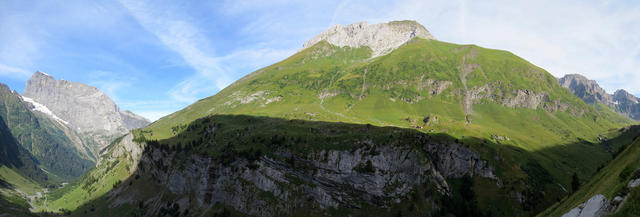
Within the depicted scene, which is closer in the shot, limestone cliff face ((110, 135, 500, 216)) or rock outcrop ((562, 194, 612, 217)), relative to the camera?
rock outcrop ((562, 194, 612, 217))

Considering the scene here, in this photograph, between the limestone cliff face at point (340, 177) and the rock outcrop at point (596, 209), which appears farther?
the limestone cliff face at point (340, 177)

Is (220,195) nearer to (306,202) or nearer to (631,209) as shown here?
(306,202)

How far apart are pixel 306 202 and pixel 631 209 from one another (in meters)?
149

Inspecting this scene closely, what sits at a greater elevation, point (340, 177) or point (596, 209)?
point (596, 209)

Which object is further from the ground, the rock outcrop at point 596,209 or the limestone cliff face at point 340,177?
the rock outcrop at point 596,209

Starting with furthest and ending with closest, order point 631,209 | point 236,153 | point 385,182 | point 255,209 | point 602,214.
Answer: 1. point 236,153
2. point 255,209
3. point 385,182
4. point 602,214
5. point 631,209

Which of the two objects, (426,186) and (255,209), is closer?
(426,186)

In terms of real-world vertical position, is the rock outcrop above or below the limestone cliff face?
above

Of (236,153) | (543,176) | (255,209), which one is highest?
(236,153)

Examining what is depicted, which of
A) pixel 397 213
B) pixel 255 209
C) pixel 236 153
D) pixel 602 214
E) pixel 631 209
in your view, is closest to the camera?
pixel 631 209

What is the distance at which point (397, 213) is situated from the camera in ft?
479

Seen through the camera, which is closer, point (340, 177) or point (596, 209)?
point (596, 209)

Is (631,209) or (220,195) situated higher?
(631,209)

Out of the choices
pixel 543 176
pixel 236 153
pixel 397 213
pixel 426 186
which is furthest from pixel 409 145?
pixel 236 153
